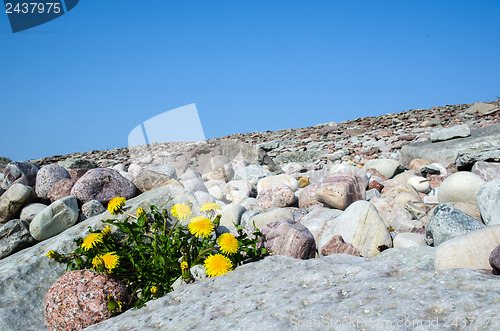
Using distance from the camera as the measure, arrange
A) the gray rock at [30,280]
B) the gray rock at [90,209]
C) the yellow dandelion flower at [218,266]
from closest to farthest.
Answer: the yellow dandelion flower at [218,266] < the gray rock at [30,280] < the gray rock at [90,209]

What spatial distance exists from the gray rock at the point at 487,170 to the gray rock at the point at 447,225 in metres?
2.85

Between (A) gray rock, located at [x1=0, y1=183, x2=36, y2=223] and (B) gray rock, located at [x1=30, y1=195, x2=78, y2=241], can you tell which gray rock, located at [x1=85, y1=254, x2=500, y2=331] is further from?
(A) gray rock, located at [x1=0, y1=183, x2=36, y2=223]

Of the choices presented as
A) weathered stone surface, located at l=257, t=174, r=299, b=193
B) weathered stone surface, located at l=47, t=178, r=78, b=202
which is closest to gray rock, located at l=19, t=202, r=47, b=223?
weathered stone surface, located at l=47, t=178, r=78, b=202

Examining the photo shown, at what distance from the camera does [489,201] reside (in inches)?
173

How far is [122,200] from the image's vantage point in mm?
3779

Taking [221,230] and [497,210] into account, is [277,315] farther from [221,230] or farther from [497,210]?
[497,210]

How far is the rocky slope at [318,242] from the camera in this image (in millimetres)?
1965

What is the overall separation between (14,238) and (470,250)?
15.9ft

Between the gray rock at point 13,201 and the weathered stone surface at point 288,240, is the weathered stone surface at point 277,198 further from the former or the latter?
the gray rock at point 13,201

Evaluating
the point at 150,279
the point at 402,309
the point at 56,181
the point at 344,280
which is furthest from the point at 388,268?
the point at 56,181

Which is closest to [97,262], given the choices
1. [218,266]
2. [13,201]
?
[218,266]

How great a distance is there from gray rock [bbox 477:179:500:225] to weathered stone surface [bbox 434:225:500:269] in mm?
1268

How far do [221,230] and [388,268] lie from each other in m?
2.20

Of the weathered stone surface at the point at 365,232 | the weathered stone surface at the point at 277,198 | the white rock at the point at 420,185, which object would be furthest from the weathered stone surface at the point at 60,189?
the white rock at the point at 420,185
